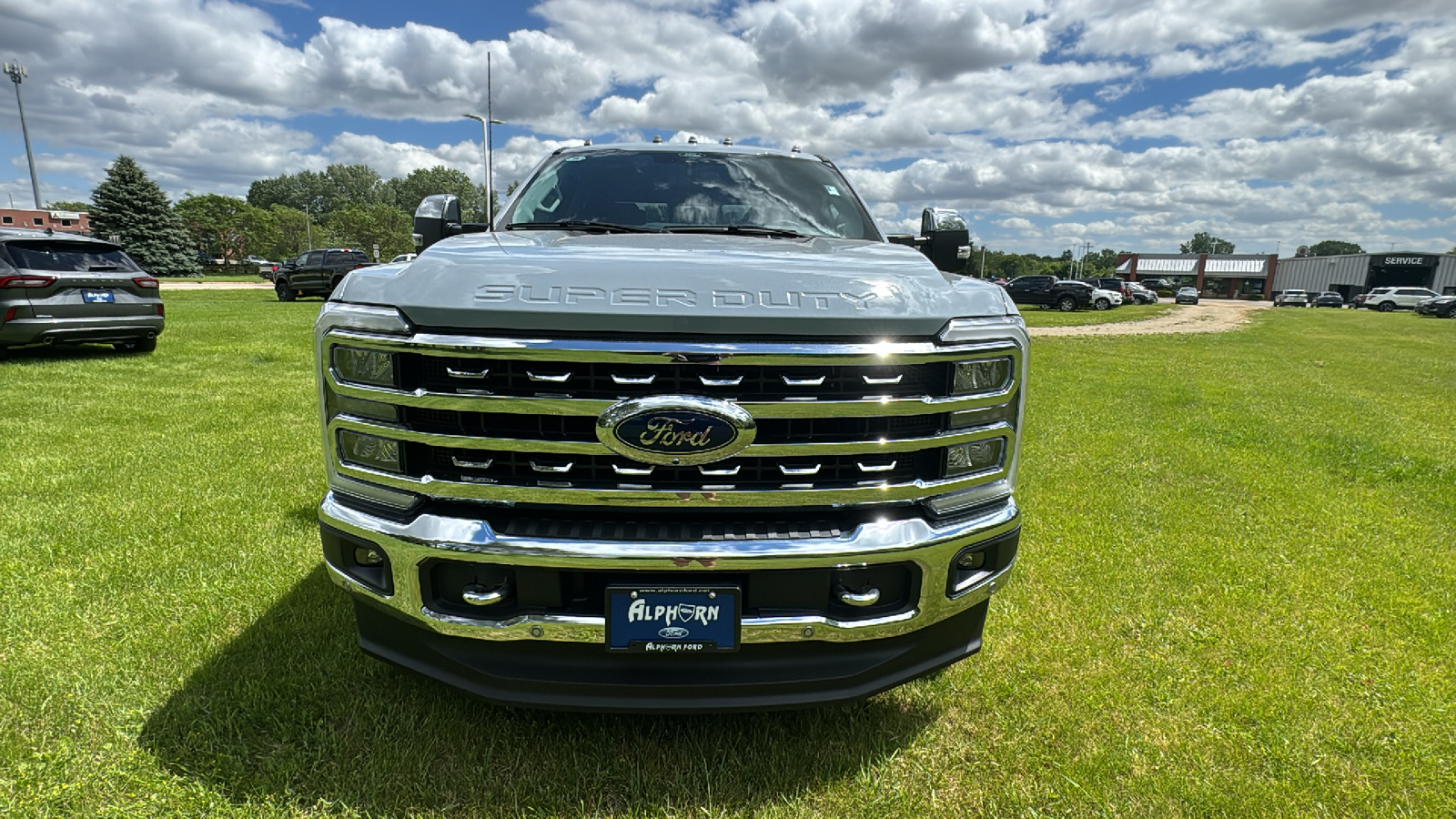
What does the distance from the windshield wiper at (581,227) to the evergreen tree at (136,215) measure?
47350 millimetres

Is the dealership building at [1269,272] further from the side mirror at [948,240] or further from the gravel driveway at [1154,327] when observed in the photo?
the side mirror at [948,240]

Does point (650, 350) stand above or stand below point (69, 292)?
above

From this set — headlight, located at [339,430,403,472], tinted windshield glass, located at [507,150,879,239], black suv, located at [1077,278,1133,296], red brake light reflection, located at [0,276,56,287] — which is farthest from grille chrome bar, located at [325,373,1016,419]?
black suv, located at [1077,278,1133,296]

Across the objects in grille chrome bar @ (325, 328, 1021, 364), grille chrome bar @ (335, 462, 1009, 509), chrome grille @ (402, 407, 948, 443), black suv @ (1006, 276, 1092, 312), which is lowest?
black suv @ (1006, 276, 1092, 312)

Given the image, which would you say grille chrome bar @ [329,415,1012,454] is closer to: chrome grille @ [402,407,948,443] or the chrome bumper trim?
chrome grille @ [402,407,948,443]

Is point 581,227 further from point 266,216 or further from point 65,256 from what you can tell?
point 266,216

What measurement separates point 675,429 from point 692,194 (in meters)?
1.85

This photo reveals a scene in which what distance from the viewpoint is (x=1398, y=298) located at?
43750 millimetres

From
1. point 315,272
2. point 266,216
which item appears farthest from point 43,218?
point 315,272

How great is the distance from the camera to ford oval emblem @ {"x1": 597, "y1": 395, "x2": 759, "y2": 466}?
1.77 m

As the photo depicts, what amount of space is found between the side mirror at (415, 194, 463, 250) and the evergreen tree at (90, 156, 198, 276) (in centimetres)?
4676

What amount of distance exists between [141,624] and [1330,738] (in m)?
4.10

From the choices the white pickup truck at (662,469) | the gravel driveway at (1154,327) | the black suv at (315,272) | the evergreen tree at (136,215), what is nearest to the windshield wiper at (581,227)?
the white pickup truck at (662,469)

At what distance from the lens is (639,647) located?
6.16ft
